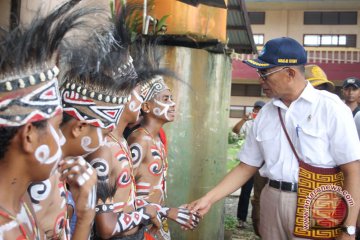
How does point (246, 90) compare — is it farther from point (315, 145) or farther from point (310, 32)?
A: point (315, 145)

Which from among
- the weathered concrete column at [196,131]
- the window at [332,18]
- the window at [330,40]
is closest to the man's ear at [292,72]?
the weathered concrete column at [196,131]

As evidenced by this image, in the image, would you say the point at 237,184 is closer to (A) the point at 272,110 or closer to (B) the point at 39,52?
(A) the point at 272,110

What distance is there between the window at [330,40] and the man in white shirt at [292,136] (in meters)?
18.9

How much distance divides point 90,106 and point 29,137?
76 cm

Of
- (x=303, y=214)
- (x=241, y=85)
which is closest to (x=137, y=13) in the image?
(x=303, y=214)

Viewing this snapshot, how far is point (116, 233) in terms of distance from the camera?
2555mm

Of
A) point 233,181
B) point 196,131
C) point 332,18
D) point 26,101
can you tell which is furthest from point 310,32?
point 26,101

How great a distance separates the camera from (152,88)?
3.55 metres

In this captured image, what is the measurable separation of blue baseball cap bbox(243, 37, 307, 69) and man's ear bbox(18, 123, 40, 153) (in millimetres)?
1941

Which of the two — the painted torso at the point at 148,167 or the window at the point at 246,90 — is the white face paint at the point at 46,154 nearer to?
the painted torso at the point at 148,167

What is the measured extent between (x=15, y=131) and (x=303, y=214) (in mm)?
2087

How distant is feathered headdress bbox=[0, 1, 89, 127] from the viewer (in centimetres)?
155

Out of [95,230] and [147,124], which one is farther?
[147,124]

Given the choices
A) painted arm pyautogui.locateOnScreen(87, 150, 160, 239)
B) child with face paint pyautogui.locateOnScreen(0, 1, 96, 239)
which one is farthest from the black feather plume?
painted arm pyautogui.locateOnScreen(87, 150, 160, 239)
